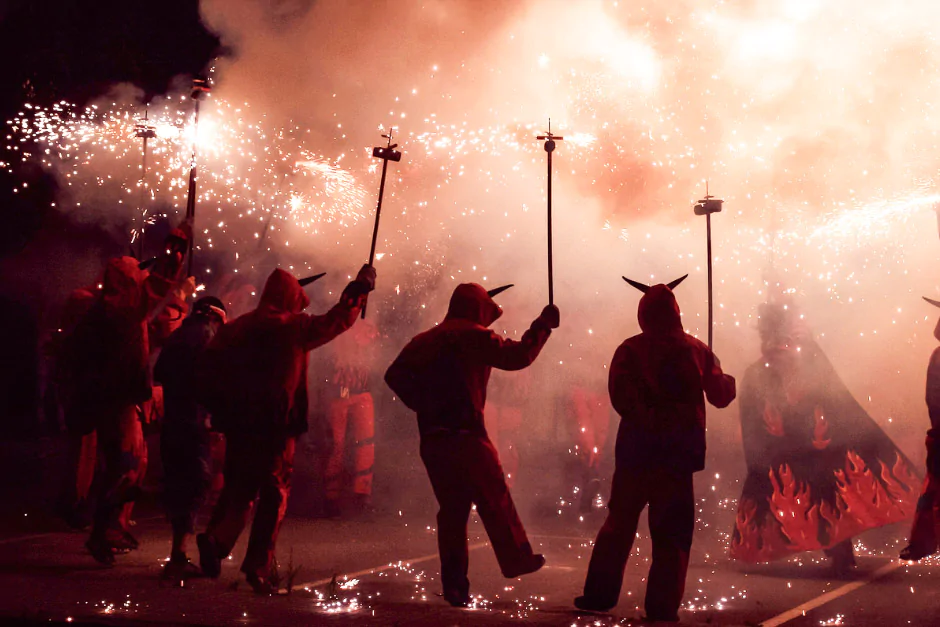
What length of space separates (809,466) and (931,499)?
2.70 feet

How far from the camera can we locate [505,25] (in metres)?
10.1

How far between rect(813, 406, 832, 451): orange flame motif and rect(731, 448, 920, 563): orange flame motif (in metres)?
0.17

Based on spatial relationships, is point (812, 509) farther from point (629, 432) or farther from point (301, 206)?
point (301, 206)

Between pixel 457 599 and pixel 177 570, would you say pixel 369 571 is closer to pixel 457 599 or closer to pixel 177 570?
pixel 177 570

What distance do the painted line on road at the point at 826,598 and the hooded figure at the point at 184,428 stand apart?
3.42 meters

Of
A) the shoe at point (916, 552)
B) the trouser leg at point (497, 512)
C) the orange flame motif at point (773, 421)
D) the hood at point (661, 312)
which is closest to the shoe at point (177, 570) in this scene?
the trouser leg at point (497, 512)

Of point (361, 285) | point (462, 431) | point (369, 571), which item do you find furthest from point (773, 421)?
point (361, 285)

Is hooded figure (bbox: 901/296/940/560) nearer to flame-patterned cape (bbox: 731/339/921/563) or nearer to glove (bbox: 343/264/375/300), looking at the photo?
flame-patterned cape (bbox: 731/339/921/563)

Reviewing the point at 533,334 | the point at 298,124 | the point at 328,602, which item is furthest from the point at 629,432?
the point at 298,124

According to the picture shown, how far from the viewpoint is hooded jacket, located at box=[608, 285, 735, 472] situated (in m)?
5.34

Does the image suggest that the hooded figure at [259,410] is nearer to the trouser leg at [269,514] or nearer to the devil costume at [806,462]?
the trouser leg at [269,514]

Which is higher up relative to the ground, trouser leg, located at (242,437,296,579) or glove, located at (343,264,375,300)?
glove, located at (343,264,375,300)

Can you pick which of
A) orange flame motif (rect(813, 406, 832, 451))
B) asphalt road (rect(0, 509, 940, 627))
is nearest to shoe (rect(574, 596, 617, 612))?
asphalt road (rect(0, 509, 940, 627))

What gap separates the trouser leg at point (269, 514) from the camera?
5680mm
